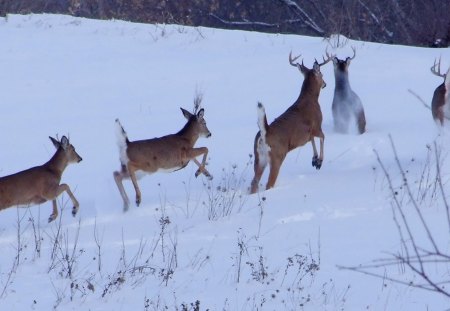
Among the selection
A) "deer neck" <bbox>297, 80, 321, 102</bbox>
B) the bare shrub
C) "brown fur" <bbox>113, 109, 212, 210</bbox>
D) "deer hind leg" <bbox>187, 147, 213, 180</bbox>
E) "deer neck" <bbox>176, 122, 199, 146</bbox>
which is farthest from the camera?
"deer neck" <bbox>297, 80, 321, 102</bbox>

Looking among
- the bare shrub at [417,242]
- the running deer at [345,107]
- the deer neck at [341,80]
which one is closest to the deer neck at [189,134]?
the bare shrub at [417,242]

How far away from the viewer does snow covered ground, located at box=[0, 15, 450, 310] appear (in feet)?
26.1

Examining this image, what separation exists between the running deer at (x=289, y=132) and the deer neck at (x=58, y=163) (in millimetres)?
1818

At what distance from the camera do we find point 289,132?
37.8ft

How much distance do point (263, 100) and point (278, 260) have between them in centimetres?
737

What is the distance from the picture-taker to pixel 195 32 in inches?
813

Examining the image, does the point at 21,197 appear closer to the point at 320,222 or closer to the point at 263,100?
the point at 320,222

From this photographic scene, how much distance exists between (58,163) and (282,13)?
21419mm

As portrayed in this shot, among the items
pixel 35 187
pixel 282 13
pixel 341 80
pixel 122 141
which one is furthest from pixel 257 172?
pixel 282 13

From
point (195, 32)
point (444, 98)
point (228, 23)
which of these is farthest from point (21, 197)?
point (228, 23)

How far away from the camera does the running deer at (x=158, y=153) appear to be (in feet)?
34.8

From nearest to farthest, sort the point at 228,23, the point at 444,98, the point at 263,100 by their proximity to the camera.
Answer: the point at 444,98 < the point at 263,100 < the point at 228,23

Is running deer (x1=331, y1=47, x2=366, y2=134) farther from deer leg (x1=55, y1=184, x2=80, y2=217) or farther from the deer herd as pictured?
deer leg (x1=55, y1=184, x2=80, y2=217)

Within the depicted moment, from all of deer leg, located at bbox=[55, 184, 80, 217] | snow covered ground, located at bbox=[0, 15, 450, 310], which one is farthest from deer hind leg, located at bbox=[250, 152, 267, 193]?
deer leg, located at bbox=[55, 184, 80, 217]
